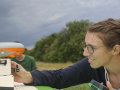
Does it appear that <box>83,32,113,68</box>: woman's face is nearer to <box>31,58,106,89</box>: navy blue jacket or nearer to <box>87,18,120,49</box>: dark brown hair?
<box>87,18,120,49</box>: dark brown hair

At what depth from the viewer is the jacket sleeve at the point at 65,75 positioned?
1.79 meters

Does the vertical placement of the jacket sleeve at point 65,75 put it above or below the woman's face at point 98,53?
below

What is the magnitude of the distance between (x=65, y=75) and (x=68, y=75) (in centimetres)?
3

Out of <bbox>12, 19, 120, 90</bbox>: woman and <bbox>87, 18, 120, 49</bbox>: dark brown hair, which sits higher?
<bbox>87, 18, 120, 49</bbox>: dark brown hair

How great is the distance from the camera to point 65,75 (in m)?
1.82

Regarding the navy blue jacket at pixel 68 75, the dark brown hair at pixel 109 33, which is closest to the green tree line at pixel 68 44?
the navy blue jacket at pixel 68 75

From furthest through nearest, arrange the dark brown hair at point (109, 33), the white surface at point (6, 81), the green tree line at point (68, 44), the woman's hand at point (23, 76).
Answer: the green tree line at point (68, 44) < the woman's hand at point (23, 76) < the dark brown hair at point (109, 33) < the white surface at point (6, 81)

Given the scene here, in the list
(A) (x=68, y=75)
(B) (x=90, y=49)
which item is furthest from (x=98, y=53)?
(A) (x=68, y=75)

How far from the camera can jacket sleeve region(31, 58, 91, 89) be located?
5.86 ft

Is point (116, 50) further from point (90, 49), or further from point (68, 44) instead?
point (68, 44)

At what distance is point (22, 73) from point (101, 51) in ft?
2.28

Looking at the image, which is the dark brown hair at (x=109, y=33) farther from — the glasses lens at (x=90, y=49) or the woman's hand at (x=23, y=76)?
the woman's hand at (x=23, y=76)

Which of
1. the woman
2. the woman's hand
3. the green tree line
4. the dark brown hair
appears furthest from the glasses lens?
the green tree line

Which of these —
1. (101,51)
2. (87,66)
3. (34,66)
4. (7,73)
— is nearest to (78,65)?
(87,66)
